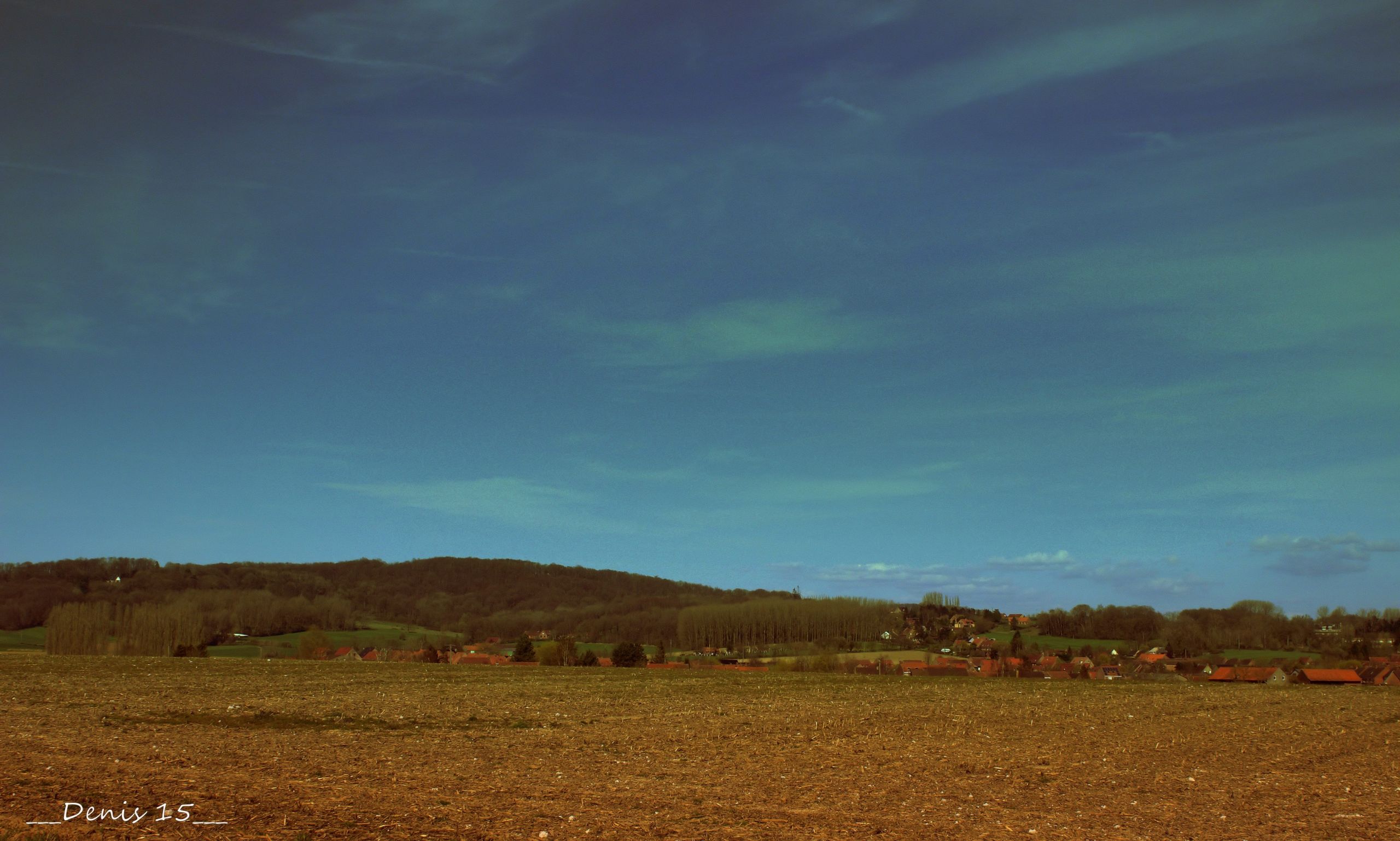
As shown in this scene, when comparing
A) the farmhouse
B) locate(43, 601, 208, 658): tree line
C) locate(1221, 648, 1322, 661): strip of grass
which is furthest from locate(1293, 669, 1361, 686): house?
locate(43, 601, 208, 658): tree line

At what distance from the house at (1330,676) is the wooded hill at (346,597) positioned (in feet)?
304

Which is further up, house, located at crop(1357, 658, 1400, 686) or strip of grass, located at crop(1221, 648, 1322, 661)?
house, located at crop(1357, 658, 1400, 686)

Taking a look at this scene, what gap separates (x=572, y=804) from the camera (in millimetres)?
13305

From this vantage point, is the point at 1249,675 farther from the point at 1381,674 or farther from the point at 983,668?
the point at 983,668

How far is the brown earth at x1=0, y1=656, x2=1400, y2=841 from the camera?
1226 cm

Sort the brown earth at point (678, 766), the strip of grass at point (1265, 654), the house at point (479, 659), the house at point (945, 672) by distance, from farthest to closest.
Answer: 1. the strip of grass at point (1265, 654)
2. the house at point (479, 659)
3. the house at point (945, 672)
4. the brown earth at point (678, 766)

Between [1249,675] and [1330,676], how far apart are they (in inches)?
230

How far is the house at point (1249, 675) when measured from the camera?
72031 mm

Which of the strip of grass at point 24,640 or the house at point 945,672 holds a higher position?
the strip of grass at point 24,640

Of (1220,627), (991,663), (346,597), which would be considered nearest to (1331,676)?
(991,663)

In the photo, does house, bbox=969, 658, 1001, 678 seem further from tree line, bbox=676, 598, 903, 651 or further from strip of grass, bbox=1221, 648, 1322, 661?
tree line, bbox=676, 598, 903, 651

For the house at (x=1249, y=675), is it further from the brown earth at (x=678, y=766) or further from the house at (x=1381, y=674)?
the brown earth at (x=678, y=766)

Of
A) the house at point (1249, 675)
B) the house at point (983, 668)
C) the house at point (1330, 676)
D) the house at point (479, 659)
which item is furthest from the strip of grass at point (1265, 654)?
the house at point (479, 659)

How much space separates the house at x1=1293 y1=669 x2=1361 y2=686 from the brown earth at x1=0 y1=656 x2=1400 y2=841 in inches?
1705
